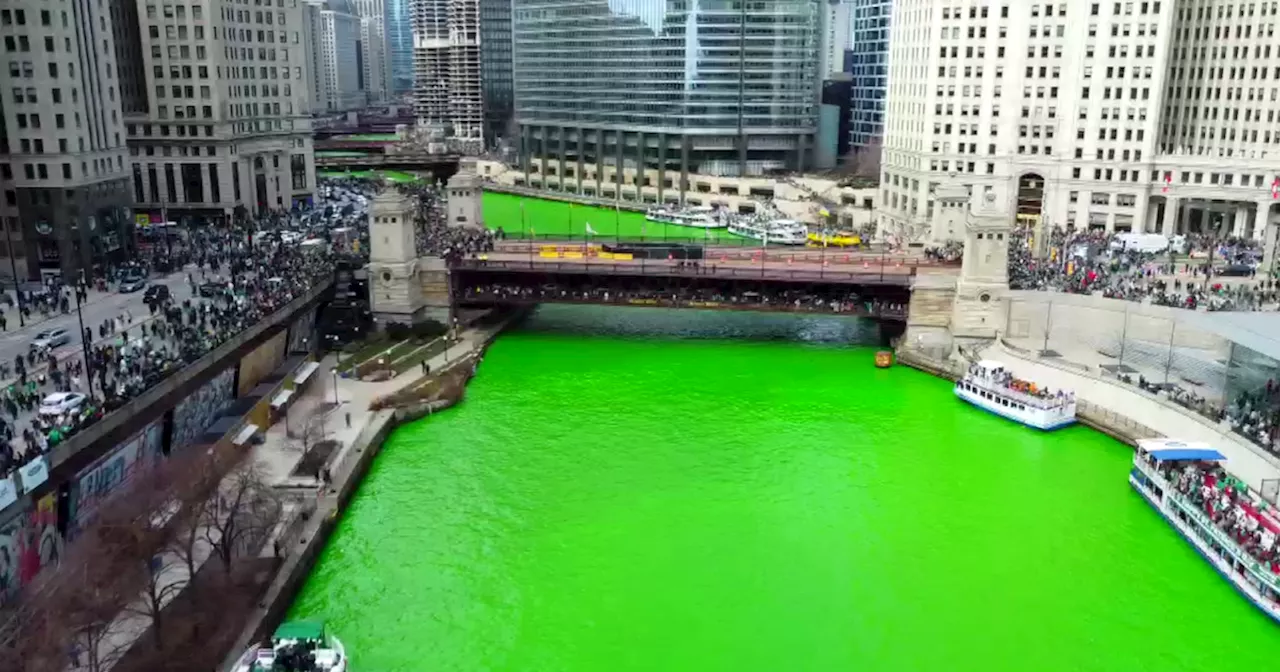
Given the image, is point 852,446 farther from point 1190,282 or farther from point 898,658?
point 1190,282

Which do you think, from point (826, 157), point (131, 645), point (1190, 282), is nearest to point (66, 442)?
point (131, 645)

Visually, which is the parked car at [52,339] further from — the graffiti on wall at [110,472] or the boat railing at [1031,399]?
the boat railing at [1031,399]

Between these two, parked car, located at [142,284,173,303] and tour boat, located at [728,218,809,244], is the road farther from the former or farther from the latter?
tour boat, located at [728,218,809,244]

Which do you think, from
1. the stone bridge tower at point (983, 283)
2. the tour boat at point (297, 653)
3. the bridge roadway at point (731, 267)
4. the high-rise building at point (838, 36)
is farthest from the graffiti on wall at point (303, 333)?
the high-rise building at point (838, 36)

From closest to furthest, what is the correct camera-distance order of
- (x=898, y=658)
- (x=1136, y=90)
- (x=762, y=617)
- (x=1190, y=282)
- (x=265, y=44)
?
1. (x=898, y=658)
2. (x=762, y=617)
3. (x=1190, y=282)
4. (x=1136, y=90)
5. (x=265, y=44)

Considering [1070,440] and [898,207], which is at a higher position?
[898,207]

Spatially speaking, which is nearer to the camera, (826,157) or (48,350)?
(48,350)
